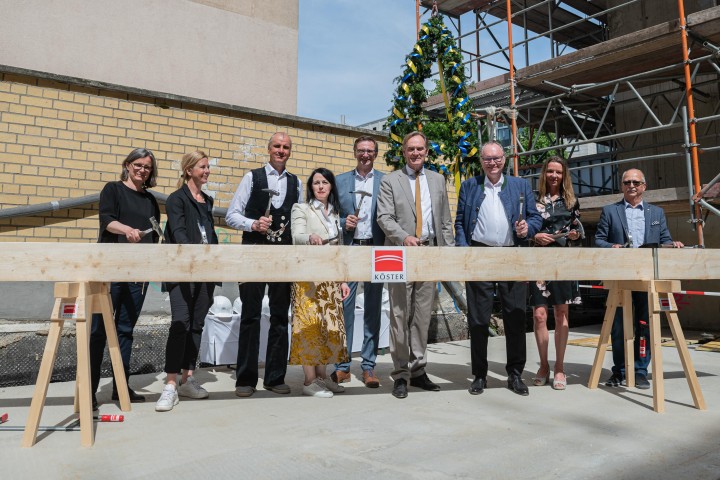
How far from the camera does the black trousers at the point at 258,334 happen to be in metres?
3.67

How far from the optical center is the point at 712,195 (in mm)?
6367

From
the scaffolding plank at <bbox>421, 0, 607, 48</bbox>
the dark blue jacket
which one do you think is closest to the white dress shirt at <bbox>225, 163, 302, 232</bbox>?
the dark blue jacket

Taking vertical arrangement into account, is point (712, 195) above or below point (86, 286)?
above

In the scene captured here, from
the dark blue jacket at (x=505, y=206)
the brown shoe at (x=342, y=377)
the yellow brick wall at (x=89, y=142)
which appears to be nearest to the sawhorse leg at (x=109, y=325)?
the brown shoe at (x=342, y=377)

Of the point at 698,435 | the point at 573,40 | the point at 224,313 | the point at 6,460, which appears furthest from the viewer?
the point at 573,40

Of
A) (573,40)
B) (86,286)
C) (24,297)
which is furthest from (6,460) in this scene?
(573,40)

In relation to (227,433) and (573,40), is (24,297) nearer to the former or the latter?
(227,433)

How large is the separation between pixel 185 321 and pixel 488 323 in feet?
6.54

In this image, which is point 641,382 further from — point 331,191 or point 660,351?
point 331,191

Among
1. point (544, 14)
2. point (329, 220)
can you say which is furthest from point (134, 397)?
point (544, 14)

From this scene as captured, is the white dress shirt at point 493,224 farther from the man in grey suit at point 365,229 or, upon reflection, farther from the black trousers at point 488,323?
the man in grey suit at point 365,229

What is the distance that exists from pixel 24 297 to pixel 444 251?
13.6ft

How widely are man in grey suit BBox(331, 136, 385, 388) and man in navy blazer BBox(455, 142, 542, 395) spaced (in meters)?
0.68

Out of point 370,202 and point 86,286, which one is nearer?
point 86,286
